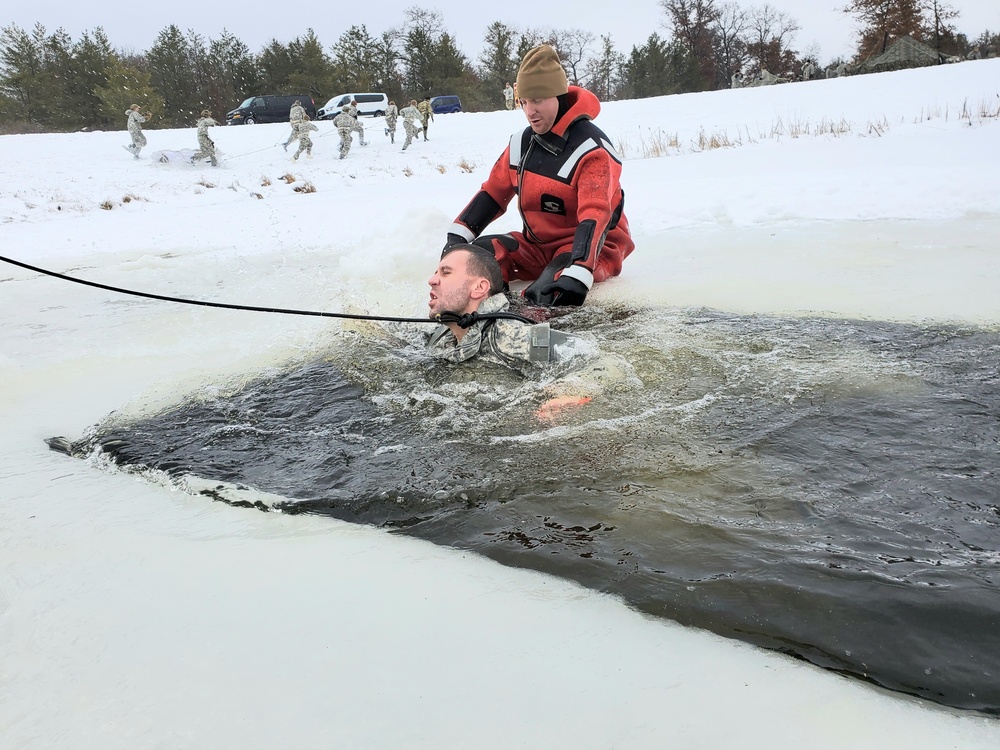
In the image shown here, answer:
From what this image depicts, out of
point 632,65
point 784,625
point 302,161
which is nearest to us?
point 784,625

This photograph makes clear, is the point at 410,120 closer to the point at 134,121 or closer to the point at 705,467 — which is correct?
the point at 134,121

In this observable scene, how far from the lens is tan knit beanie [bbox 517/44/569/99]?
4.17 m

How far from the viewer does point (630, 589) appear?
1.81 metres

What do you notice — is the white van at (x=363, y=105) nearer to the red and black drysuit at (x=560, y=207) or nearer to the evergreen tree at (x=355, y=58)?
the evergreen tree at (x=355, y=58)

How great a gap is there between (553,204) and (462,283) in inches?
48.3

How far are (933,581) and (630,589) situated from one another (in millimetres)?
728

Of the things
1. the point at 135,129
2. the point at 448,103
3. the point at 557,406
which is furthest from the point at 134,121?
the point at 557,406

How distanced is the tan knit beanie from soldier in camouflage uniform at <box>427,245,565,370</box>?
46.1 inches

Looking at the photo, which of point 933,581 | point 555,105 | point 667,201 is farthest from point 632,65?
point 933,581

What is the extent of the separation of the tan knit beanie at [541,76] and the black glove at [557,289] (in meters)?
0.96

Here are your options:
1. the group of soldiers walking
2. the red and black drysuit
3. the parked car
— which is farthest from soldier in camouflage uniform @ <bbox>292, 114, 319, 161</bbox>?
the red and black drysuit

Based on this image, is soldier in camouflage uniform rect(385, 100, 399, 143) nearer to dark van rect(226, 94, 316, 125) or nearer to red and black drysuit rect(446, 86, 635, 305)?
dark van rect(226, 94, 316, 125)

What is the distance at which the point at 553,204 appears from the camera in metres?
4.49

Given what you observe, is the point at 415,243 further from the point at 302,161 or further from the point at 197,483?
the point at 302,161
